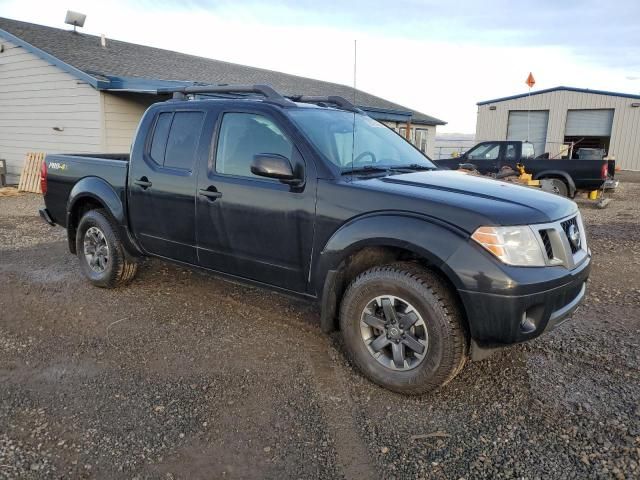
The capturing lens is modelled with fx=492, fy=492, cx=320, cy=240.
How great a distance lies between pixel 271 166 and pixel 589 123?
28.7 meters

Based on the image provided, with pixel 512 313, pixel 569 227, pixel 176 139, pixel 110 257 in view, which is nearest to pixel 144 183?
pixel 176 139

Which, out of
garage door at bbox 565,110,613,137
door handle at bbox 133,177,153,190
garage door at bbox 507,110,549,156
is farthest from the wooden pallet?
garage door at bbox 565,110,613,137

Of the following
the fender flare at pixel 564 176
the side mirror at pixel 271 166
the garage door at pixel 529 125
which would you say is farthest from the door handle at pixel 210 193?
the garage door at pixel 529 125

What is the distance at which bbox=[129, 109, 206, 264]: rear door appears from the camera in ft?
14.1

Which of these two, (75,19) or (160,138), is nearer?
(160,138)

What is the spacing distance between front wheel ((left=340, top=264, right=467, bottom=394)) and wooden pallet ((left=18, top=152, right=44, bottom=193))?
12.7m

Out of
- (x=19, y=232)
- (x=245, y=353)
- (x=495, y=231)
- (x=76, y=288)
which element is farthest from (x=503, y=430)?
(x=19, y=232)

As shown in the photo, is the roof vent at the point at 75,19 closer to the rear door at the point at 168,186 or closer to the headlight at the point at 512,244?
the rear door at the point at 168,186

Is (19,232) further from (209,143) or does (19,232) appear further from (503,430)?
(503,430)

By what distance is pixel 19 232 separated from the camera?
27.7ft

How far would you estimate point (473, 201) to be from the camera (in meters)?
3.09

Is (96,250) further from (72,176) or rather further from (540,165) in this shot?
(540,165)

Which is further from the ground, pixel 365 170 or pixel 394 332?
pixel 365 170

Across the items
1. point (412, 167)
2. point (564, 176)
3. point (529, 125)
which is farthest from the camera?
point (529, 125)
